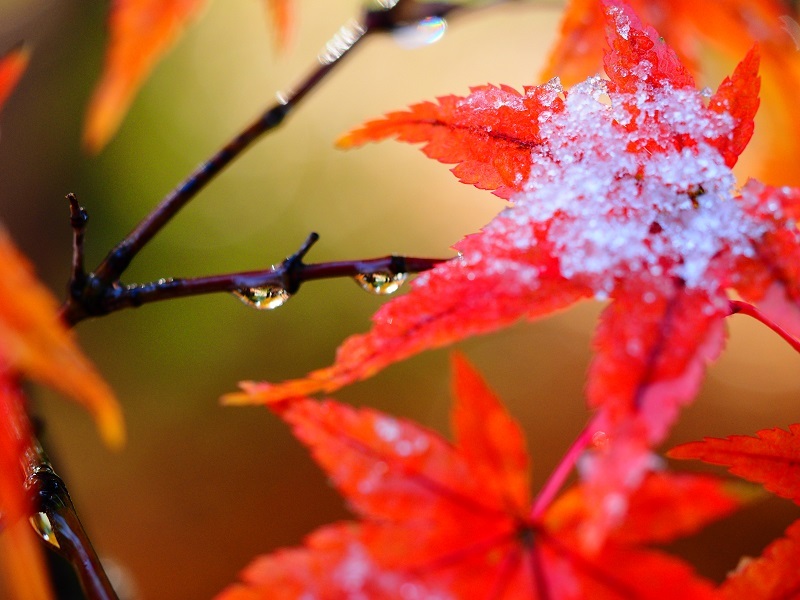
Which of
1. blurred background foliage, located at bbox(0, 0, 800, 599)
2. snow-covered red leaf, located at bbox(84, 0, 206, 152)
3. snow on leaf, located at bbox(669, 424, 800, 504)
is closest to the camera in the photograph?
snow on leaf, located at bbox(669, 424, 800, 504)

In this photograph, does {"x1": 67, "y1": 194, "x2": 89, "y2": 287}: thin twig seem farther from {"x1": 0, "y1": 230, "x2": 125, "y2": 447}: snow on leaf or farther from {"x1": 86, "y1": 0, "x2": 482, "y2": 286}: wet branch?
{"x1": 0, "y1": 230, "x2": 125, "y2": 447}: snow on leaf

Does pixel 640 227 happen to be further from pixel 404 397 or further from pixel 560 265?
pixel 404 397

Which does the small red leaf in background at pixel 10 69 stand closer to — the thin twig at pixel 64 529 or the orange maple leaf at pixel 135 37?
the orange maple leaf at pixel 135 37

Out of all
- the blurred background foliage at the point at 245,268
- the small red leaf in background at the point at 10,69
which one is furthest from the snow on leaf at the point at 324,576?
the blurred background foliage at the point at 245,268

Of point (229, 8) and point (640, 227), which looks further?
point (229, 8)

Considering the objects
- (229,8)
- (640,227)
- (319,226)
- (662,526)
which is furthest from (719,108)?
(229,8)

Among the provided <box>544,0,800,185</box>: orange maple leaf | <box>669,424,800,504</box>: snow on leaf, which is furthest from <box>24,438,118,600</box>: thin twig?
<box>544,0,800,185</box>: orange maple leaf

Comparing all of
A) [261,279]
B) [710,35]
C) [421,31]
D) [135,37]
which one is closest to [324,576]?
Result: [261,279]
